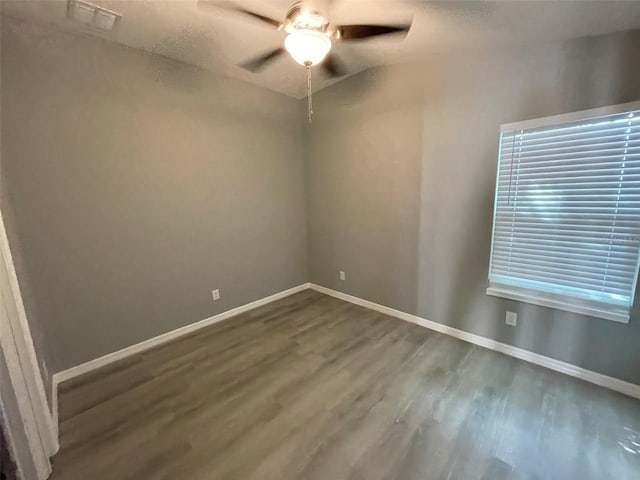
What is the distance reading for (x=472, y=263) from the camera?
254cm

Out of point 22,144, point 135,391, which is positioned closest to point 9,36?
point 22,144

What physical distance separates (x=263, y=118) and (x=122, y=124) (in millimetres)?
1475

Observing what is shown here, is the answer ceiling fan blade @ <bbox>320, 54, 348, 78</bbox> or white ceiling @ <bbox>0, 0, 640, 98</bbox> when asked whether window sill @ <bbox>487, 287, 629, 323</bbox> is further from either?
ceiling fan blade @ <bbox>320, 54, 348, 78</bbox>

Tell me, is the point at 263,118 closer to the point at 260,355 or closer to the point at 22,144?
the point at 22,144

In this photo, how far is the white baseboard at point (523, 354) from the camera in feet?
6.41

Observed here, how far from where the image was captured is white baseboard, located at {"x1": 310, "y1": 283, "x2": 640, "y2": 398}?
1.95m

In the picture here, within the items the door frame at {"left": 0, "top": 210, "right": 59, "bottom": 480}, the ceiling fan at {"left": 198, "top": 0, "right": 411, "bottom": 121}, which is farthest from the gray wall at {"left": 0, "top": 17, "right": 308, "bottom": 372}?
the ceiling fan at {"left": 198, "top": 0, "right": 411, "bottom": 121}

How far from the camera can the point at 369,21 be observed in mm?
1889

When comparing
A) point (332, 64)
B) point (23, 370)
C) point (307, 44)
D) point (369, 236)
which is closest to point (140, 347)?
point (23, 370)

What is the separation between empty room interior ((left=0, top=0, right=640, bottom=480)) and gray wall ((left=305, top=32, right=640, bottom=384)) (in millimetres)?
19

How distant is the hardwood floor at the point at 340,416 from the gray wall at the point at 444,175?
0.38 metres

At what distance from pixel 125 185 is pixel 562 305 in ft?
12.1

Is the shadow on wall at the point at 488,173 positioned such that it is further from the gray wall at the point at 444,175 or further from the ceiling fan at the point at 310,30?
the ceiling fan at the point at 310,30

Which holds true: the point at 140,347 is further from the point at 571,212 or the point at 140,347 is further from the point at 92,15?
the point at 571,212
